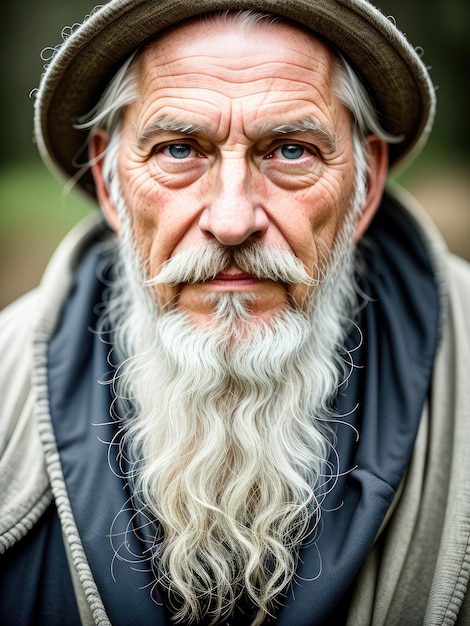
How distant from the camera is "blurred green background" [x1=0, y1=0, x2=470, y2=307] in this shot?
562cm

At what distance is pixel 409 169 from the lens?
20.6ft

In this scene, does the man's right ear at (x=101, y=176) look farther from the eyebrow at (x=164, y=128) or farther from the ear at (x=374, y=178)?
the ear at (x=374, y=178)

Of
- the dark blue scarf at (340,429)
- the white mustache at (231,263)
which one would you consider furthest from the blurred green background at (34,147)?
the white mustache at (231,263)

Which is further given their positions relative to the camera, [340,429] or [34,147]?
[34,147]

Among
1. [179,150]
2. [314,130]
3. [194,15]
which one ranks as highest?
[194,15]

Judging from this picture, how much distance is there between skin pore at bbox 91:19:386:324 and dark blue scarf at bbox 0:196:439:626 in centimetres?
41

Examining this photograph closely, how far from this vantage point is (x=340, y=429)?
77.4 inches

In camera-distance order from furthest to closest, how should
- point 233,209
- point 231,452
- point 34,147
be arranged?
point 34,147, point 231,452, point 233,209

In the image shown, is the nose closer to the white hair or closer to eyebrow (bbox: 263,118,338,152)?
eyebrow (bbox: 263,118,338,152)

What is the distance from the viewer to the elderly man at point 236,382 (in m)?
1.74

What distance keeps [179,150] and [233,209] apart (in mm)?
337

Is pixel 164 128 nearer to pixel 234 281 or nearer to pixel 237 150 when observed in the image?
pixel 237 150

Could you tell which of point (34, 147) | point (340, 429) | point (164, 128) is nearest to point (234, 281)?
point (164, 128)

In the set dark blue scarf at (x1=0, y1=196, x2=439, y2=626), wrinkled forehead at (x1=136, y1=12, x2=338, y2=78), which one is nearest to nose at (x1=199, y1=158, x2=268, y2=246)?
wrinkled forehead at (x1=136, y1=12, x2=338, y2=78)
